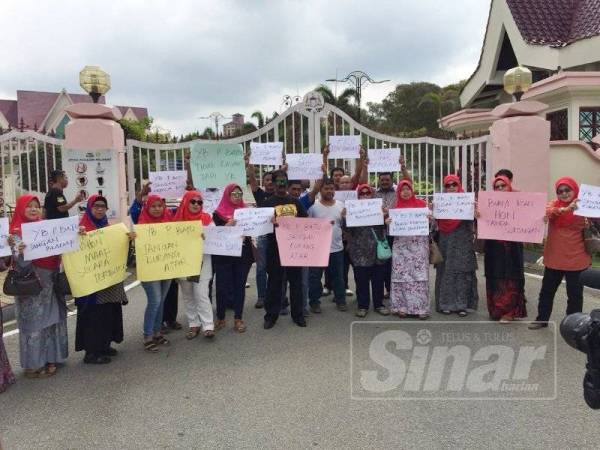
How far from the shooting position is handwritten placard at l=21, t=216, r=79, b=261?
3.89 meters

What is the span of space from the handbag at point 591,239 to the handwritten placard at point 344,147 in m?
3.05

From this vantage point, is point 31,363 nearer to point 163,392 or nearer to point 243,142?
point 163,392

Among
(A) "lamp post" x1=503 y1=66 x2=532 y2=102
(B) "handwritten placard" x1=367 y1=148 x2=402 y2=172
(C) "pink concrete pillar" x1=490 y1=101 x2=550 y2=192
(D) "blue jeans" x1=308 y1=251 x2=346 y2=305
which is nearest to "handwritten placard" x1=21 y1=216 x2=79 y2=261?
(D) "blue jeans" x1=308 y1=251 x2=346 y2=305

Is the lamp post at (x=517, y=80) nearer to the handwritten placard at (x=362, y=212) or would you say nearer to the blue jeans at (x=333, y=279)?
the handwritten placard at (x=362, y=212)

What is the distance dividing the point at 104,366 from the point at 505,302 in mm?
4060

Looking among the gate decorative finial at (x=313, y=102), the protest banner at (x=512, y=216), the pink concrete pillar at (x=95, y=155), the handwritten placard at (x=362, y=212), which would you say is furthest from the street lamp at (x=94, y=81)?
the protest banner at (x=512, y=216)

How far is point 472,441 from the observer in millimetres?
2967

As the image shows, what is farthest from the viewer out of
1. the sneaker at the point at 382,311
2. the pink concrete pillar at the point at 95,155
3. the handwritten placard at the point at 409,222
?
the pink concrete pillar at the point at 95,155

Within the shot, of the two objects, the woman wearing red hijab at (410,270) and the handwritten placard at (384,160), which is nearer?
the woman wearing red hijab at (410,270)

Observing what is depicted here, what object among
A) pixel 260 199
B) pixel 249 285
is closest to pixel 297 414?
pixel 260 199

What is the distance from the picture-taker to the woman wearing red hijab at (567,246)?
15.6 ft

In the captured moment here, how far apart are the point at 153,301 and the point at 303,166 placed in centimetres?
291

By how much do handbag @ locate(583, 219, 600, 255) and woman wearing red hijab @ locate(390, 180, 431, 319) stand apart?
1563mm

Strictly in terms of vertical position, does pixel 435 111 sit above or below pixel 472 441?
above
